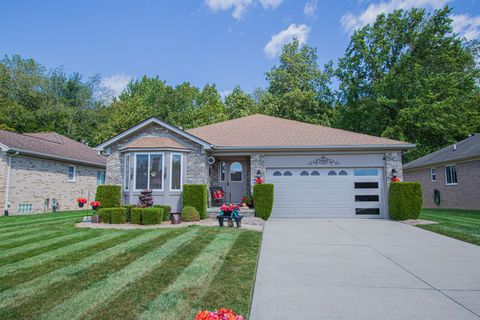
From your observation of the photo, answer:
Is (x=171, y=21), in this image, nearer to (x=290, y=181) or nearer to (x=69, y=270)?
(x=290, y=181)

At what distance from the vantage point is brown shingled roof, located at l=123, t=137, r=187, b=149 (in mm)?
11516

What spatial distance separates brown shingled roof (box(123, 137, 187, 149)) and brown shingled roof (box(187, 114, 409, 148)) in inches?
68.2

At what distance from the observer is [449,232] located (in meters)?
8.46

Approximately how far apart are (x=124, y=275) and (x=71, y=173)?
1516cm

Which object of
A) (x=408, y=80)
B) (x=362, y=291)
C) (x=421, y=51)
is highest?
(x=421, y=51)

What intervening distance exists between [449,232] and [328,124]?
19.4 m

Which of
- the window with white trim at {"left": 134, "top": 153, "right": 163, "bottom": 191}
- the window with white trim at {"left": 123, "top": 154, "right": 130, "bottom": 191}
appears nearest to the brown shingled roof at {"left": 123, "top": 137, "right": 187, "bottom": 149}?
the window with white trim at {"left": 134, "top": 153, "right": 163, "bottom": 191}

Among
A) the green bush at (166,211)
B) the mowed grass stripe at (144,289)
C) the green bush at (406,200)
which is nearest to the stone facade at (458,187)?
the green bush at (406,200)

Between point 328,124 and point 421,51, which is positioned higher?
point 421,51

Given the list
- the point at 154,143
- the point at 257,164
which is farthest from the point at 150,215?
the point at 257,164

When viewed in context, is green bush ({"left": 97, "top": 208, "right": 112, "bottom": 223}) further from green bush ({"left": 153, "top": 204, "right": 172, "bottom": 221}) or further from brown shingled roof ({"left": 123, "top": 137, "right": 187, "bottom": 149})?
brown shingled roof ({"left": 123, "top": 137, "right": 187, "bottom": 149})

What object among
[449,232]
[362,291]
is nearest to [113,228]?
[362,291]

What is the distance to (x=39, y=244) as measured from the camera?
21.4 ft

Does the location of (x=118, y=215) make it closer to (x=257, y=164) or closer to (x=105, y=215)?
(x=105, y=215)
